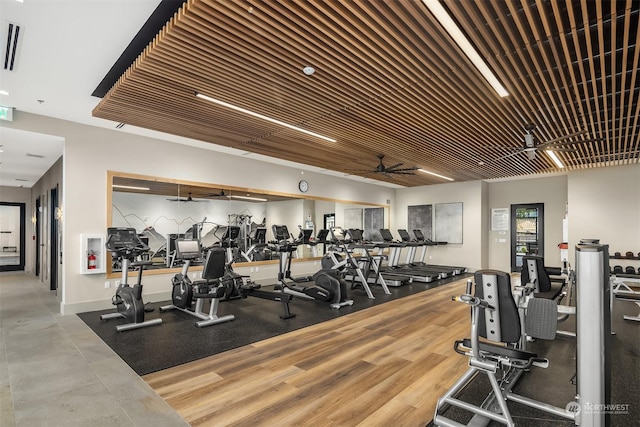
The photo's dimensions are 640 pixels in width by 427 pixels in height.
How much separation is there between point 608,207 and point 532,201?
1.96 meters

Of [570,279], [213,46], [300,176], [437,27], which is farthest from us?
[300,176]

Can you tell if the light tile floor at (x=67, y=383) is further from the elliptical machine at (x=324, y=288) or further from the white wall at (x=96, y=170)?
the elliptical machine at (x=324, y=288)

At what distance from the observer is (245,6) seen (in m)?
2.66

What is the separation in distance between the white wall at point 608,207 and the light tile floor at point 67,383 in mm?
10353

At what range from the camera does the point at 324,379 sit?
3.13 metres

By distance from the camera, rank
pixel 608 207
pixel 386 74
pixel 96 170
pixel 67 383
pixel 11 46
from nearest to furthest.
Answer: pixel 67 383 → pixel 11 46 → pixel 386 74 → pixel 96 170 → pixel 608 207

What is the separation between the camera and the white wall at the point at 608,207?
8.46 metres

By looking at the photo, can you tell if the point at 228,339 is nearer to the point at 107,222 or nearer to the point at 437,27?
the point at 107,222

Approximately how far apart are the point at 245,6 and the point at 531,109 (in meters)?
4.23

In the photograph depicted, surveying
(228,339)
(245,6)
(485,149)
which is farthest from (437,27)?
(485,149)

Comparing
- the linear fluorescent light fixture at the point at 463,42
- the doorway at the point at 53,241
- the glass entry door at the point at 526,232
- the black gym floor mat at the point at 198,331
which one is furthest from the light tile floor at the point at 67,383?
the glass entry door at the point at 526,232

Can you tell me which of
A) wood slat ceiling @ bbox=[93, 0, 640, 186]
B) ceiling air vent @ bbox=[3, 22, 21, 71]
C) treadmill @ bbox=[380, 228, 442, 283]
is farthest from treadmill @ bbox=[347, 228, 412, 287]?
ceiling air vent @ bbox=[3, 22, 21, 71]

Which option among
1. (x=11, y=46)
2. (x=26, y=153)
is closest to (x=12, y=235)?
(x=26, y=153)

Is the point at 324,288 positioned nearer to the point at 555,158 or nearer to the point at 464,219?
the point at 555,158
